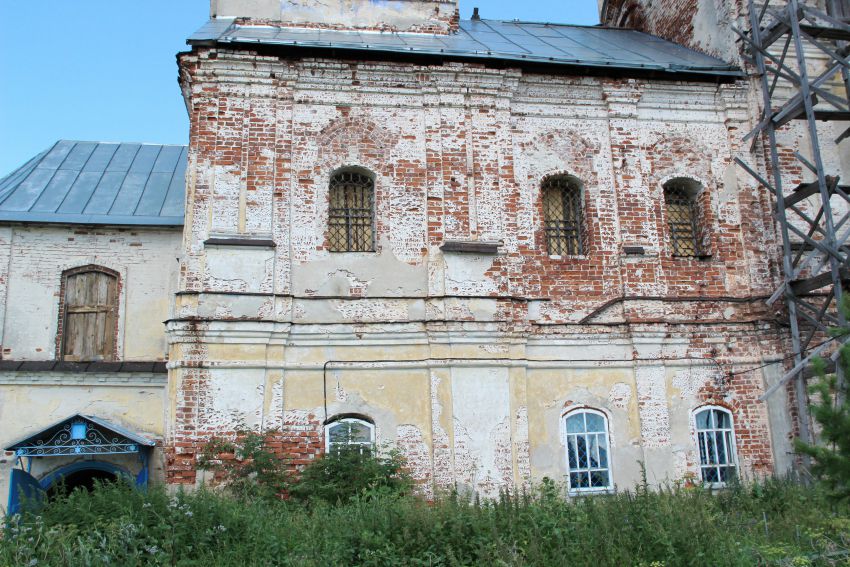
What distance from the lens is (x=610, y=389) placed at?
1066 cm

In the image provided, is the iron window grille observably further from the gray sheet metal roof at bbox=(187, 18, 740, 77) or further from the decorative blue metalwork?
the decorative blue metalwork

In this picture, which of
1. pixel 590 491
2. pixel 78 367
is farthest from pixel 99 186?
pixel 590 491

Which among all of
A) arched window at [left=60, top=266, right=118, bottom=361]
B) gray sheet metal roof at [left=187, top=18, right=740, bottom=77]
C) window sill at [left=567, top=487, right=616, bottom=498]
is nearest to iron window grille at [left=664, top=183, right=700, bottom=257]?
gray sheet metal roof at [left=187, top=18, right=740, bottom=77]

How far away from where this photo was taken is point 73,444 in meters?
10.0

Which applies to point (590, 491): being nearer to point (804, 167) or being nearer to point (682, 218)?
point (682, 218)

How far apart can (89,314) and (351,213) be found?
417 cm

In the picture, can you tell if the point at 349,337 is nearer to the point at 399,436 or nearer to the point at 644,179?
the point at 399,436

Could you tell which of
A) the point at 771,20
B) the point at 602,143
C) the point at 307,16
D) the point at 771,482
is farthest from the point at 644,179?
the point at 307,16

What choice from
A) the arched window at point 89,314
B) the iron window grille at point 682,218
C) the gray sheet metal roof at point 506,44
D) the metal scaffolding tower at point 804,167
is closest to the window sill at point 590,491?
the metal scaffolding tower at point 804,167

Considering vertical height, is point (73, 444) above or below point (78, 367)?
below

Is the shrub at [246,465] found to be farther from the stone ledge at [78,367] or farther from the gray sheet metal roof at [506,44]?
the gray sheet metal roof at [506,44]

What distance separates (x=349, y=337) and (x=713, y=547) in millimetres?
5019

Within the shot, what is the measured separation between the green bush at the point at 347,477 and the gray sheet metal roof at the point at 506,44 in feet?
17.7

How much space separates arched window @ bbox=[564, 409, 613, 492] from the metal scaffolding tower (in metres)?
2.20
